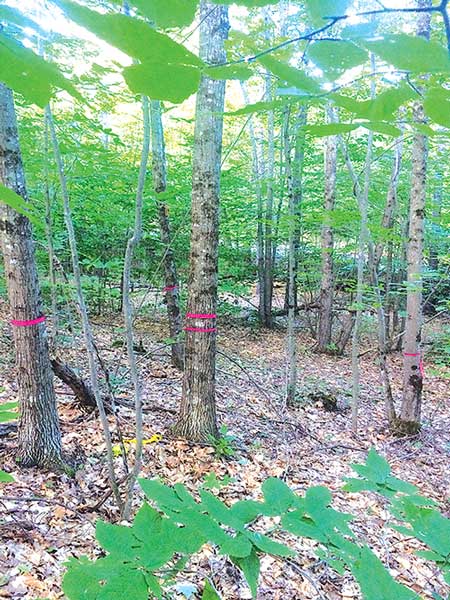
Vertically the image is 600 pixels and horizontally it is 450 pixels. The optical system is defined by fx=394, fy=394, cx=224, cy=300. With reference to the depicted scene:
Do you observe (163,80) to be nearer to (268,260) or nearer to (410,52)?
(410,52)

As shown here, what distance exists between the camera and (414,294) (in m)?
4.57

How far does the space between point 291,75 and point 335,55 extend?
73mm

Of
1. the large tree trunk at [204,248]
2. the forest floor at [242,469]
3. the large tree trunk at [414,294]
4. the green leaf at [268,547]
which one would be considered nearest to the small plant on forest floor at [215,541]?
the green leaf at [268,547]

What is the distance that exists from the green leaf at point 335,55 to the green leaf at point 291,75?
0.10 ft

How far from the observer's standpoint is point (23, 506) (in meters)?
2.36

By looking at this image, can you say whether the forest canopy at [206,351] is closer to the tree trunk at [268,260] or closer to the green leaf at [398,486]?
the green leaf at [398,486]

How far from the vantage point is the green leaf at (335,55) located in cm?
62

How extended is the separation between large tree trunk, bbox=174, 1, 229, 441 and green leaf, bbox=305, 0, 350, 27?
2612mm

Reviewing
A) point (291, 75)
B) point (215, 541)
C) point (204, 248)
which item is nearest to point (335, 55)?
point (291, 75)

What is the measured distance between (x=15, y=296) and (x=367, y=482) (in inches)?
92.5

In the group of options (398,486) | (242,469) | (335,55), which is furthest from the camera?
(242,469)

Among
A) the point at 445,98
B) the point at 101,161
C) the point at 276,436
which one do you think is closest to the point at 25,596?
the point at 445,98

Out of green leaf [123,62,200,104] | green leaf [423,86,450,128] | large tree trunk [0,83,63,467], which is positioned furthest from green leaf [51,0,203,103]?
large tree trunk [0,83,63,467]

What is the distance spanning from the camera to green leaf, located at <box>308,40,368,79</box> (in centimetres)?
62
